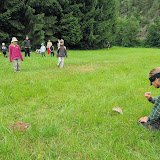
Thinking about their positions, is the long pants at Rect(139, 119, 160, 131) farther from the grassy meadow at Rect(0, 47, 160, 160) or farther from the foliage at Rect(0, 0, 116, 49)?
the foliage at Rect(0, 0, 116, 49)

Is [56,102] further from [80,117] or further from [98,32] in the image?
[98,32]

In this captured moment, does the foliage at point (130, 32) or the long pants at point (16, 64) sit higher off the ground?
the foliage at point (130, 32)

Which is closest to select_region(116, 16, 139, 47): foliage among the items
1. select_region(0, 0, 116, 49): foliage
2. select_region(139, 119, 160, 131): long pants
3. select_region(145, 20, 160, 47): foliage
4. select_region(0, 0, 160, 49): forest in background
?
select_region(145, 20, 160, 47): foliage

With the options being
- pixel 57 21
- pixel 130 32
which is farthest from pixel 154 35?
pixel 57 21

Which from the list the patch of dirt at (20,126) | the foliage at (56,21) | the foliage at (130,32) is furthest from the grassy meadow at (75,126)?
the foliage at (130,32)

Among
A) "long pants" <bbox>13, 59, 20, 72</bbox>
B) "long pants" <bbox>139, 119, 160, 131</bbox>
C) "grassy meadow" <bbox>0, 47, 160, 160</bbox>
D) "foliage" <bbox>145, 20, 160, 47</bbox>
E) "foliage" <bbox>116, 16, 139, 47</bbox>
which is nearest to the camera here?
"grassy meadow" <bbox>0, 47, 160, 160</bbox>

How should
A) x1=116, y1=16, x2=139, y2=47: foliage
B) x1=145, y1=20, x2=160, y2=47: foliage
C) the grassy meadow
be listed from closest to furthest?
the grassy meadow, x1=145, y1=20, x2=160, y2=47: foliage, x1=116, y1=16, x2=139, y2=47: foliage

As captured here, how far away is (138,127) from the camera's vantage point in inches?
101

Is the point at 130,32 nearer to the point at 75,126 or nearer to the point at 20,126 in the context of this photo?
the point at 75,126

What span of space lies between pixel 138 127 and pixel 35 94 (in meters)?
3.03

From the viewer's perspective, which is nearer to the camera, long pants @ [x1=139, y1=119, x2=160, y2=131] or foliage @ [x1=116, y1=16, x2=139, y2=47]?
long pants @ [x1=139, y1=119, x2=160, y2=131]

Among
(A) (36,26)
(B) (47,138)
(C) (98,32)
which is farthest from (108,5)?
(B) (47,138)

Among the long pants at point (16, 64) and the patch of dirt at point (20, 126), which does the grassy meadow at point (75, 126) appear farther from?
the long pants at point (16, 64)

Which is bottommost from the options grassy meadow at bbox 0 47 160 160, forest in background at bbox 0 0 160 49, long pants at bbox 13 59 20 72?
grassy meadow at bbox 0 47 160 160
